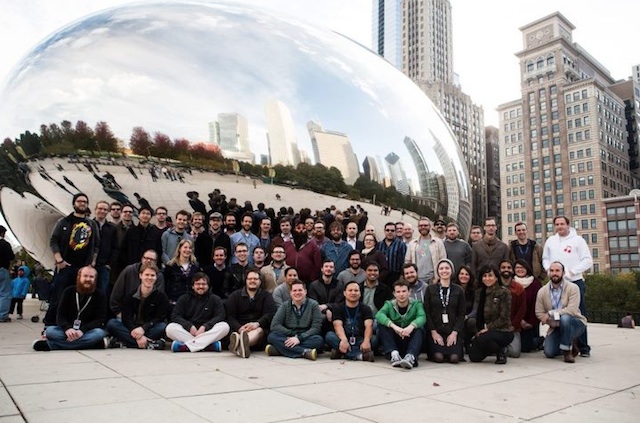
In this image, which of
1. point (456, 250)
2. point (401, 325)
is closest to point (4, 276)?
point (401, 325)

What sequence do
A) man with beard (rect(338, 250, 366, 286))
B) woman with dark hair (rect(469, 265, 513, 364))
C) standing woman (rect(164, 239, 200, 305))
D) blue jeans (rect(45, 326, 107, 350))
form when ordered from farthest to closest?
man with beard (rect(338, 250, 366, 286)), standing woman (rect(164, 239, 200, 305)), woman with dark hair (rect(469, 265, 513, 364)), blue jeans (rect(45, 326, 107, 350))

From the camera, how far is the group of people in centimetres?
631

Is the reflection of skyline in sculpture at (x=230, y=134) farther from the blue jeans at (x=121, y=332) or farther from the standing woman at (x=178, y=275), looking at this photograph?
the blue jeans at (x=121, y=332)

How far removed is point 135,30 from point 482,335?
17.4 feet

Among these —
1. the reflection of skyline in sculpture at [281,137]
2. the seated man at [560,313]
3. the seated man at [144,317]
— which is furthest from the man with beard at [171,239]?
the seated man at [560,313]

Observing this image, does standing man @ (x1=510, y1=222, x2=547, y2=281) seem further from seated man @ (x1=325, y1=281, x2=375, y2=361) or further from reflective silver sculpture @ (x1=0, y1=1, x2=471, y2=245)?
seated man @ (x1=325, y1=281, x2=375, y2=361)

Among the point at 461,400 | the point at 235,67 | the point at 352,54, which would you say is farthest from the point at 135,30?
the point at 461,400

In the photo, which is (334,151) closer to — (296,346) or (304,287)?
(304,287)

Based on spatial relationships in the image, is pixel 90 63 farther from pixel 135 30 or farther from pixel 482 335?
pixel 482 335

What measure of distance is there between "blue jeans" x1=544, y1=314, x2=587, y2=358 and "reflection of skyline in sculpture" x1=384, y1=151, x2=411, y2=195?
2.50m

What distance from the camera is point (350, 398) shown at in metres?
3.97

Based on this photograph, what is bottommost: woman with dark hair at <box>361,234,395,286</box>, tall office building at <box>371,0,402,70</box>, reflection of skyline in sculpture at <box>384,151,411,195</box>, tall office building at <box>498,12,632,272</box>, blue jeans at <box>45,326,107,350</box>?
blue jeans at <box>45,326,107,350</box>

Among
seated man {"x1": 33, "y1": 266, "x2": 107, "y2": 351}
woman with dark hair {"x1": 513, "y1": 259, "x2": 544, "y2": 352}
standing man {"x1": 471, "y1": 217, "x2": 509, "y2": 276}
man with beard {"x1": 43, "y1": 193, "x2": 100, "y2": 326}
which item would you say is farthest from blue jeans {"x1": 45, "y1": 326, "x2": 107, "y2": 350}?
woman with dark hair {"x1": 513, "y1": 259, "x2": 544, "y2": 352}

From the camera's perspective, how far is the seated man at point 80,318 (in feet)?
20.0
